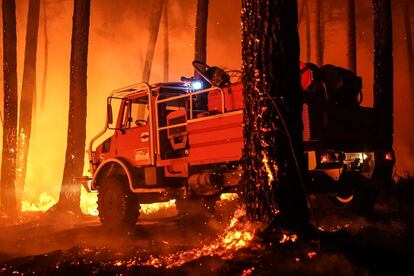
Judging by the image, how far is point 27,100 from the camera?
18031 millimetres

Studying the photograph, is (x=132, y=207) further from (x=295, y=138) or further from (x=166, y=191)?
(x=295, y=138)

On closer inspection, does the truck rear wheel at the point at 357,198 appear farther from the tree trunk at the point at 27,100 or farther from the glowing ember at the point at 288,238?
the tree trunk at the point at 27,100

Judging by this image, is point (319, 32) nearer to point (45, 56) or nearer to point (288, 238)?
point (45, 56)

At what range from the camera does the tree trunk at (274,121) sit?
5.10 metres

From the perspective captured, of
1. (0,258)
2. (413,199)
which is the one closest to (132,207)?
(0,258)

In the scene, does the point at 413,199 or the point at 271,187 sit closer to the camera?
the point at 271,187

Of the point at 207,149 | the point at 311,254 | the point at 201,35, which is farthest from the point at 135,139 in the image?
the point at 201,35

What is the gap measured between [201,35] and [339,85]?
8.67 meters

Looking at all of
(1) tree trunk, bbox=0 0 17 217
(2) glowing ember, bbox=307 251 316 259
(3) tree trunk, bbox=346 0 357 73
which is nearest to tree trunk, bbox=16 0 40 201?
(1) tree trunk, bbox=0 0 17 217

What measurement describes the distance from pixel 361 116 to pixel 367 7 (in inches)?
1005

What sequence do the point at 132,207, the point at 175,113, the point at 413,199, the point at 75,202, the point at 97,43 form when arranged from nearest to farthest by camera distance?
1. the point at 175,113
2. the point at 132,207
3. the point at 413,199
4. the point at 75,202
5. the point at 97,43

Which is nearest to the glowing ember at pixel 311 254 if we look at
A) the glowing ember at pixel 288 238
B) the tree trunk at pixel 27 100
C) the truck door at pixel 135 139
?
the glowing ember at pixel 288 238

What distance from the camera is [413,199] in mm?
10469

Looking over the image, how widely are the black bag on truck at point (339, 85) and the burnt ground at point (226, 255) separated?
7.36ft
